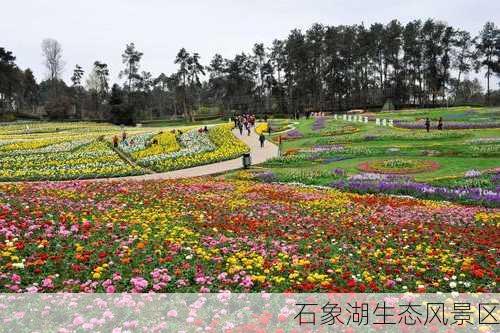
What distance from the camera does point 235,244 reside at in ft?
31.3

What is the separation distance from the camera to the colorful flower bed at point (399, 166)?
951 inches

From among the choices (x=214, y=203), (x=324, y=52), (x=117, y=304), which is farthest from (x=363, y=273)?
(x=324, y=52)

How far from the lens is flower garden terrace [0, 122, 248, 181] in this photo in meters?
28.1

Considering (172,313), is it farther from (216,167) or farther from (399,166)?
(216,167)

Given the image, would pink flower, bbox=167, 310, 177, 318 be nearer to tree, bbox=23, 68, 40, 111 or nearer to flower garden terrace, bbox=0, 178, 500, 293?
flower garden terrace, bbox=0, 178, 500, 293

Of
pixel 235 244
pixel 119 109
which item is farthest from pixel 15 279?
pixel 119 109

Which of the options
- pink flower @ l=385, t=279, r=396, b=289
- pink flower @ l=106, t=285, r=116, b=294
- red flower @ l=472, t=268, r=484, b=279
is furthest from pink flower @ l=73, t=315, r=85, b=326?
red flower @ l=472, t=268, r=484, b=279

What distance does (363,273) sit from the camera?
25.0ft

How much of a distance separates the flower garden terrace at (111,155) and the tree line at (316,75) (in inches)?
1672

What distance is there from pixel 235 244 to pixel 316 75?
93.9 metres

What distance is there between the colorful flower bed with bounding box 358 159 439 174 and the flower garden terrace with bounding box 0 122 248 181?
11.1 metres

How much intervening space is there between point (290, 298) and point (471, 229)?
704 centimetres

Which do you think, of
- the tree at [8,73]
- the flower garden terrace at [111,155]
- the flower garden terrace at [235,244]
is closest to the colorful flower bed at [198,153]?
the flower garden terrace at [111,155]

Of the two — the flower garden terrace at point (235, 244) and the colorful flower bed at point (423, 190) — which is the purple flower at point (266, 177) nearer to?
the colorful flower bed at point (423, 190)
